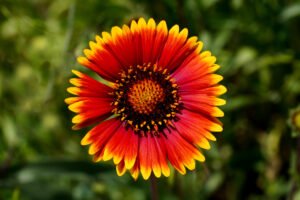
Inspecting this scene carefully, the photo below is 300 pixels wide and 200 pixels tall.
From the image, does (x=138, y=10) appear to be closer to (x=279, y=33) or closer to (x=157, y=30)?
(x=279, y=33)

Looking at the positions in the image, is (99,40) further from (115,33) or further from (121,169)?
(121,169)

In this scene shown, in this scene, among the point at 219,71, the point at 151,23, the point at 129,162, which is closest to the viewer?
the point at 129,162

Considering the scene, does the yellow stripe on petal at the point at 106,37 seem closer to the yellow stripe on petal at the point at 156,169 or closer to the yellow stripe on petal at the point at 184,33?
the yellow stripe on petal at the point at 184,33

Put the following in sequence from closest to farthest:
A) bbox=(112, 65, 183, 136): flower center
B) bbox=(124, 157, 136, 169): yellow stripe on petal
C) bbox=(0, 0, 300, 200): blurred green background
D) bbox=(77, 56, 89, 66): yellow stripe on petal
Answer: bbox=(124, 157, 136, 169): yellow stripe on petal → bbox=(77, 56, 89, 66): yellow stripe on petal → bbox=(112, 65, 183, 136): flower center → bbox=(0, 0, 300, 200): blurred green background

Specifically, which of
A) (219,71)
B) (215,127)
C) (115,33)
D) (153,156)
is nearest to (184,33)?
(115,33)

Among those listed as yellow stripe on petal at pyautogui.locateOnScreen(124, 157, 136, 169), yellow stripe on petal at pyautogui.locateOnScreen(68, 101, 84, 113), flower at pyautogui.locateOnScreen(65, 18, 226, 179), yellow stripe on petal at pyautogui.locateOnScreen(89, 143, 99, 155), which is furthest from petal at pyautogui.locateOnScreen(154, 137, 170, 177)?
yellow stripe on petal at pyautogui.locateOnScreen(68, 101, 84, 113)

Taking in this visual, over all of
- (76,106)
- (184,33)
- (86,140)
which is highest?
(184,33)

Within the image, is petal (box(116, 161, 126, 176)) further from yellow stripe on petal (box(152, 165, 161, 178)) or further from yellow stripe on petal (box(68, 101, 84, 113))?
yellow stripe on petal (box(68, 101, 84, 113))
